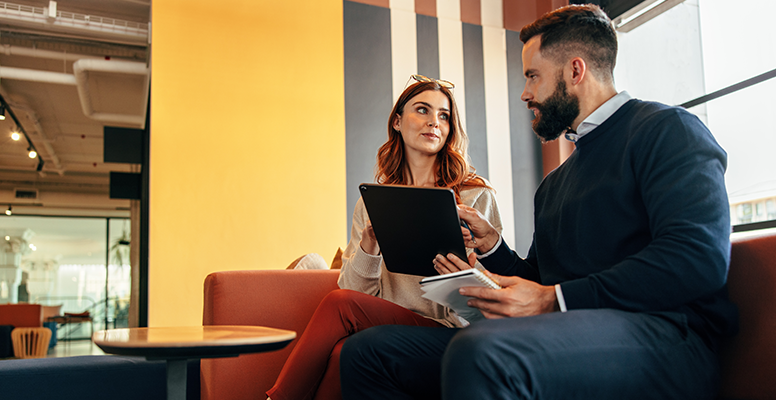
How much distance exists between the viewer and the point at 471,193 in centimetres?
202

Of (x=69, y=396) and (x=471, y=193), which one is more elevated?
(x=471, y=193)

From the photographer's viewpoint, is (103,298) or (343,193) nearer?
(343,193)

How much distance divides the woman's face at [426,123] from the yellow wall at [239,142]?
1.80m

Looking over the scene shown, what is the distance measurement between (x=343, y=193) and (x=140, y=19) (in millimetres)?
2675

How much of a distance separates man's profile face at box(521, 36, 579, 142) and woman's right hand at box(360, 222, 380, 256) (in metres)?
0.63

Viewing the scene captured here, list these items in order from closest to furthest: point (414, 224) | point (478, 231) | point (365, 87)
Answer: point (414, 224) < point (478, 231) < point (365, 87)

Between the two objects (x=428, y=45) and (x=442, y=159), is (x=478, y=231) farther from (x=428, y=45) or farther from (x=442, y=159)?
(x=428, y=45)

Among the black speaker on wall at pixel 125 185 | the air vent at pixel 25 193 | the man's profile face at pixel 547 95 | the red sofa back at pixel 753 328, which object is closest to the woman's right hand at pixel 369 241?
the man's profile face at pixel 547 95

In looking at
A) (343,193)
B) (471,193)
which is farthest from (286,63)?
(471,193)

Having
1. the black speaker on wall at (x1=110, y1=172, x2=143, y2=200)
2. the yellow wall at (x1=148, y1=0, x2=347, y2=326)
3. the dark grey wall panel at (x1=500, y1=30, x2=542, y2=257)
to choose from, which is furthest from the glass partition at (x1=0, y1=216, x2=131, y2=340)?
the dark grey wall panel at (x1=500, y1=30, x2=542, y2=257)

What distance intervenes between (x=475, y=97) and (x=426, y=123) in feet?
8.23

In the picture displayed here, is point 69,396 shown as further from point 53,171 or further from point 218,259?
point 53,171

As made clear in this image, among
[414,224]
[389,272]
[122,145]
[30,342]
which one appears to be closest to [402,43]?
[389,272]

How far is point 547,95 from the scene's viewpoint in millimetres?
1530
